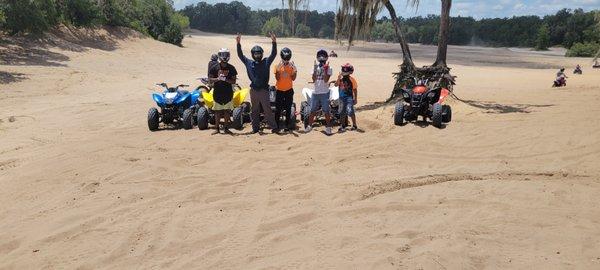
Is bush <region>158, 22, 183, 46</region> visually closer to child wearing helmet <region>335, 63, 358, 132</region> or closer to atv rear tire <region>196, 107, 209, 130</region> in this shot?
atv rear tire <region>196, 107, 209, 130</region>

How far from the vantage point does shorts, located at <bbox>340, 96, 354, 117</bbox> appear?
8977 mm

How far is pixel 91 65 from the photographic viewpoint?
22.7 metres

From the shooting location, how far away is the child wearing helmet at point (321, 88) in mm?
8898

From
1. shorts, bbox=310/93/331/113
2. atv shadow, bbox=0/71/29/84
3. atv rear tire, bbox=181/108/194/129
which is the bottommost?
atv shadow, bbox=0/71/29/84

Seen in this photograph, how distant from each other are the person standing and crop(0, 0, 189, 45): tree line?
1364 cm

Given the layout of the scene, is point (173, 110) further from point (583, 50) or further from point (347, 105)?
point (583, 50)

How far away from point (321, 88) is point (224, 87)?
5.57ft

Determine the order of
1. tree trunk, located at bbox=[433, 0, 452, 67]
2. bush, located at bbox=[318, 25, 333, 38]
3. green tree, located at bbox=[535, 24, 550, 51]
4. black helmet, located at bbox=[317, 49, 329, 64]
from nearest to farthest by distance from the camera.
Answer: black helmet, located at bbox=[317, 49, 329, 64], tree trunk, located at bbox=[433, 0, 452, 67], green tree, located at bbox=[535, 24, 550, 51], bush, located at bbox=[318, 25, 333, 38]

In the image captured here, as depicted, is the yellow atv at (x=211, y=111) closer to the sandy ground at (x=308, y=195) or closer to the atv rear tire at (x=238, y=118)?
the atv rear tire at (x=238, y=118)

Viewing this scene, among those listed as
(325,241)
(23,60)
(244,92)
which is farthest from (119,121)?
(23,60)

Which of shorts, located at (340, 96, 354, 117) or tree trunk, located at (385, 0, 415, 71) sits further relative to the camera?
tree trunk, located at (385, 0, 415, 71)

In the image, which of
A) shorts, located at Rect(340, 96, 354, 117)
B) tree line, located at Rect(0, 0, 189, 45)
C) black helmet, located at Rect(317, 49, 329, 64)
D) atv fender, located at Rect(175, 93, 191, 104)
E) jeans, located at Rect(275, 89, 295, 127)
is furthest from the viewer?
tree line, located at Rect(0, 0, 189, 45)

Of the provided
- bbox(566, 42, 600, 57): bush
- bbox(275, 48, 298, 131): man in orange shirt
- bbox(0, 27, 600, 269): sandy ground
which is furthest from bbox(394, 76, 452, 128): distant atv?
bbox(566, 42, 600, 57): bush

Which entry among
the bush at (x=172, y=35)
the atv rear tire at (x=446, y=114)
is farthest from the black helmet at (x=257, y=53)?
the bush at (x=172, y=35)
